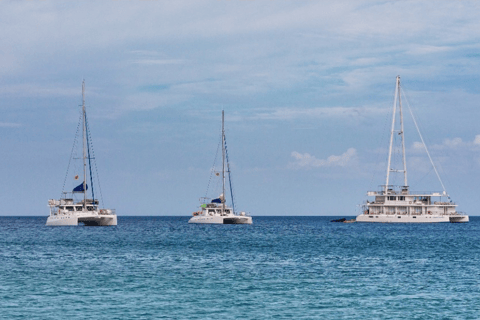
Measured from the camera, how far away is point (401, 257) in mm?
67125

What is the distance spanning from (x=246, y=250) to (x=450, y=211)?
4488 inches

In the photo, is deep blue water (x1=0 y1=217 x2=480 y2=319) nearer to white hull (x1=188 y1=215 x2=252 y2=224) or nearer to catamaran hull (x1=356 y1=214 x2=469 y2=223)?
white hull (x1=188 y1=215 x2=252 y2=224)

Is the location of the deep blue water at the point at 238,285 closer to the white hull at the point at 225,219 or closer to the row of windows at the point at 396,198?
the white hull at the point at 225,219

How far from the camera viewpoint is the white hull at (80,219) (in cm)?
13150

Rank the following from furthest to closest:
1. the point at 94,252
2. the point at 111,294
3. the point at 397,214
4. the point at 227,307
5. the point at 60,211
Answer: the point at 397,214
the point at 60,211
the point at 94,252
the point at 111,294
the point at 227,307

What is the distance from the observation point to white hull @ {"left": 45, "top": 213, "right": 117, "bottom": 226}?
431 feet

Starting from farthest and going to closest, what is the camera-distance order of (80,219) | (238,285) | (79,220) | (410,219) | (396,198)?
1. (396,198)
2. (410,219)
3. (79,220)
4. (80,219)
5. (238,285)

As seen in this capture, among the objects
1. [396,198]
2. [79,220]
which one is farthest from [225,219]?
[396,198]

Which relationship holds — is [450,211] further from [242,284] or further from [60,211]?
[242,284]

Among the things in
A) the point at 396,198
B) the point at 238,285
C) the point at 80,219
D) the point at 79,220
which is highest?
the point at 396,198

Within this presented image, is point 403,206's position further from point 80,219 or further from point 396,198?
point 80,219

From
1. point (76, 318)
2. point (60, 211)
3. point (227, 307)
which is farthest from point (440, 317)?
point (60, 211)

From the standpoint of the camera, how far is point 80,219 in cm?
13150

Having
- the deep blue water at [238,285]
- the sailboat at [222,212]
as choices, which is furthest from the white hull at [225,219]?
the deep blue water at [238,285]
